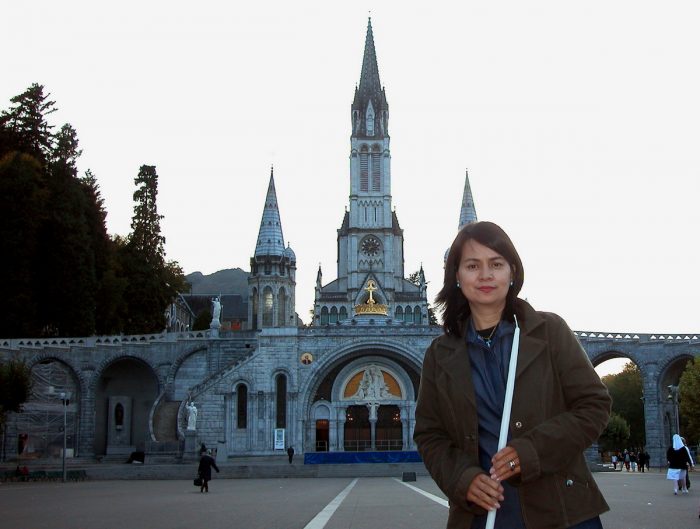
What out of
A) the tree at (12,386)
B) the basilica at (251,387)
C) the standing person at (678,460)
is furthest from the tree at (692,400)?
the tree at (12,386)

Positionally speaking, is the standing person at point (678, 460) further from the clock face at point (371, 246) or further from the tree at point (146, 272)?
the clock face at point (371, 246)

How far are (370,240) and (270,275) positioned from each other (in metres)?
14.0

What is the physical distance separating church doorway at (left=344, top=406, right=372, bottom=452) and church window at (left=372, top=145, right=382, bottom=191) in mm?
39613

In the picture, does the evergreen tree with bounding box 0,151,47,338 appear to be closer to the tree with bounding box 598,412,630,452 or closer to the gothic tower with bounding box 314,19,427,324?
the gothic tower with bounding box 314,19,427,324

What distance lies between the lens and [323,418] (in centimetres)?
4728

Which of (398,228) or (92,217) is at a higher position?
(398,228)

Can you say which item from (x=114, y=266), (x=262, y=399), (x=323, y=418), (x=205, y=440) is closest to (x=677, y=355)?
(x=323, y=418)

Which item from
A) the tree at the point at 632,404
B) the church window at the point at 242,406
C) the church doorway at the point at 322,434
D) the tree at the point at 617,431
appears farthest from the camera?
the tree at the point at 632,404

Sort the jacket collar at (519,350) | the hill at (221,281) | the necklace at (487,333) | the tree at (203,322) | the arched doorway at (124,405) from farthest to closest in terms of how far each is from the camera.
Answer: the hill at (221,281)
the tree at (203,322)
the arched doorway at (124,405)
the necklace at (487,333)
the jacket collar at (519,350)

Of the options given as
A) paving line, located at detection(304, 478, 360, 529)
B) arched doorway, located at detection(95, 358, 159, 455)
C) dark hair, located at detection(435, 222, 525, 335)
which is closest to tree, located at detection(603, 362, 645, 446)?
arched doorway, located at detection(95, 358, 159, 455)

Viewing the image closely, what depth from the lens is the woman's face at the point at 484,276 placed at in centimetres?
391

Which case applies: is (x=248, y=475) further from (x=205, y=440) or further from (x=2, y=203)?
(x=2, y=203)

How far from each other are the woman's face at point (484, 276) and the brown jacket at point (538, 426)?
138 mm

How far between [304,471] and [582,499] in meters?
32.4
